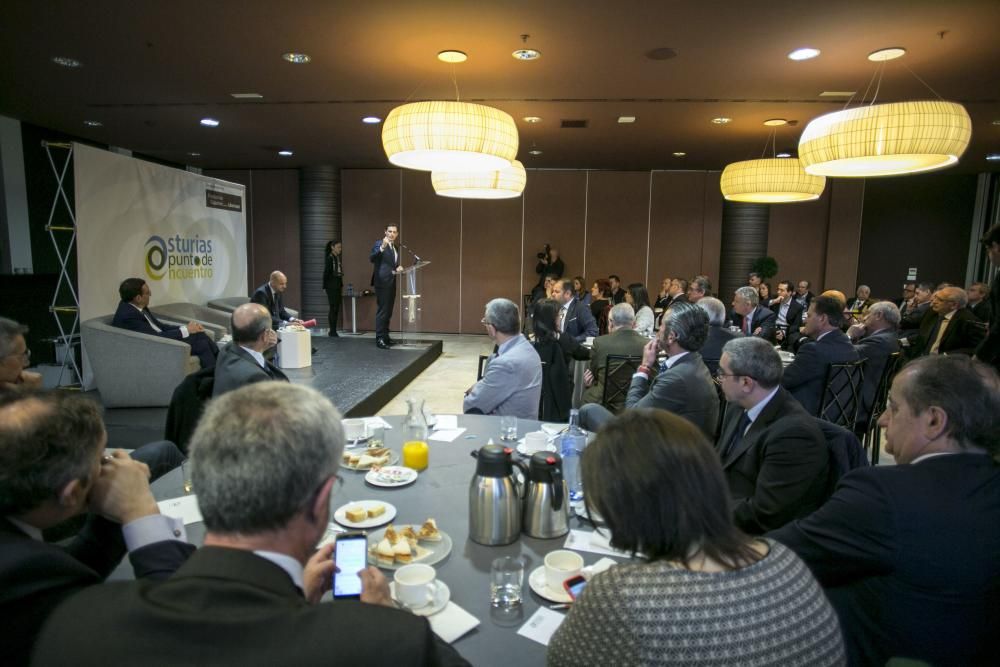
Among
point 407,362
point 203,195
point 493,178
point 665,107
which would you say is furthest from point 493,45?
point 203,195

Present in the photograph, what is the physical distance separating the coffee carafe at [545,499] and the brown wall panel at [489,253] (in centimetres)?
963

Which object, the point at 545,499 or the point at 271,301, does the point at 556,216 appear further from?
the point at 545,499

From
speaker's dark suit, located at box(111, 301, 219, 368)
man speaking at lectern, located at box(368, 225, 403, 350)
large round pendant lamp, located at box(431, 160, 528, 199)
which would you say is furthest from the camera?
man speaking at lectern, located at box(368, 225, 403, 350)

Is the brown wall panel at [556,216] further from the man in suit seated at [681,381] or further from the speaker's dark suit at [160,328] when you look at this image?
the man in suit seated at [681,381]

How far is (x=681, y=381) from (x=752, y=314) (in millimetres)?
4199

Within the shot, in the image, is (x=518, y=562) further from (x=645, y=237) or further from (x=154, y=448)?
(x=645, y=237)

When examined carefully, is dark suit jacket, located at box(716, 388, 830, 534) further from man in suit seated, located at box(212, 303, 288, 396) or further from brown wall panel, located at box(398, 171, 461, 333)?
brown wall panel, located at box(398, 171, 461, 333)

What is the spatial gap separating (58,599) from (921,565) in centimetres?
177

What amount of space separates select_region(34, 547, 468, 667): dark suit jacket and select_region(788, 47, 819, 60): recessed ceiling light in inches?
198

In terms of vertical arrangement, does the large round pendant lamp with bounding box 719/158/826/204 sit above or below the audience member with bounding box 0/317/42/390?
above

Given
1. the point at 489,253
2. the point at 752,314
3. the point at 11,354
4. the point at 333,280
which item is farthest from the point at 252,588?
the point at 489,253

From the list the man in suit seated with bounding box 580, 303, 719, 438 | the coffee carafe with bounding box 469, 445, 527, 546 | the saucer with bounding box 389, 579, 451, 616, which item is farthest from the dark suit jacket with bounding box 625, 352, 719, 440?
the saucer with bounding box 389, 579, 451, 616

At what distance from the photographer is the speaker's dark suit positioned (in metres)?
5.38

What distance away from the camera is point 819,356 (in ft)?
12.9
